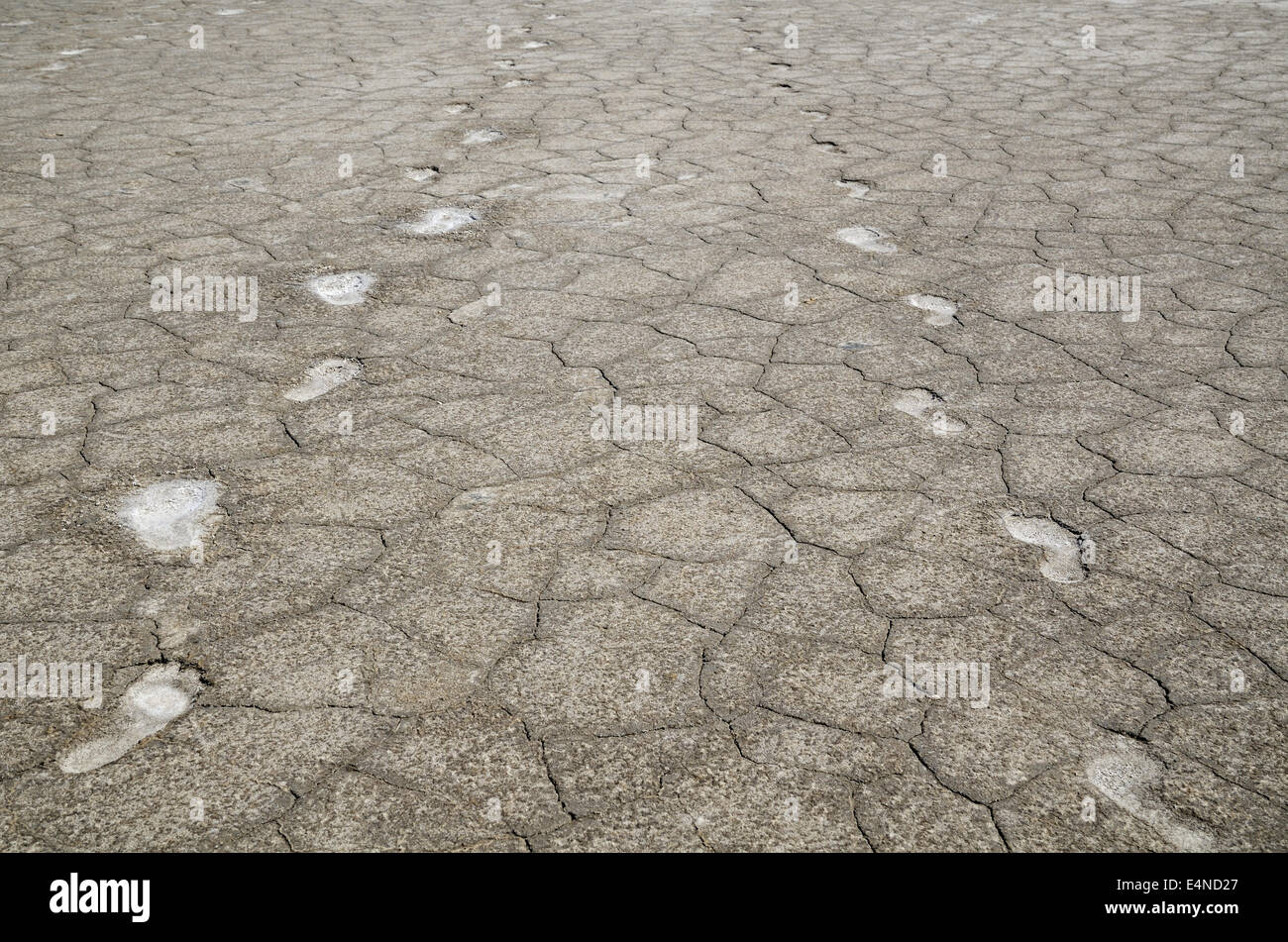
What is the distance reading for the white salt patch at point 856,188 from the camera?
14.0ft

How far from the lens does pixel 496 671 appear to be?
1940 mm

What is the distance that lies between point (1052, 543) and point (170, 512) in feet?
6.67

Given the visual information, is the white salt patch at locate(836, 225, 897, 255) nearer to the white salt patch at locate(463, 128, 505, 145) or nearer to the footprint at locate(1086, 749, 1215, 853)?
the white salt patch at locate(463, 128, 505, 145)

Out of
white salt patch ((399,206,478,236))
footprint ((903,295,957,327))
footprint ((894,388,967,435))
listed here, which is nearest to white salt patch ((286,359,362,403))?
white salt patch ((399,206,478,236))

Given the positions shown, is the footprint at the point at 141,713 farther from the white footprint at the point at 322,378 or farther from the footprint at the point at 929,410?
the footprint at the point at 929,410

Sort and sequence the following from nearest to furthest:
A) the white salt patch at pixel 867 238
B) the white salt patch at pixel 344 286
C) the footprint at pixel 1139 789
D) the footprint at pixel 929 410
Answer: the footprint at pixel 1139 789
the footprint at pixel 929 410
the white salt patch at pixel 344 286
the white salt patch at pixel 867 238

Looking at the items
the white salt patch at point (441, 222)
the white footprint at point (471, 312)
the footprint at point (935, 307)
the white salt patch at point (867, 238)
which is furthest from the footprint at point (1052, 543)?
the white salt patch at point (441, 222)

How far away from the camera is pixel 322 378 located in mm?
2947

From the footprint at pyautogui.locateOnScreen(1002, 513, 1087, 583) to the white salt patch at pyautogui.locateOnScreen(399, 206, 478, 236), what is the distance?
2501 millimetres

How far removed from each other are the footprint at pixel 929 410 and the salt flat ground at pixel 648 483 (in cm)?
2

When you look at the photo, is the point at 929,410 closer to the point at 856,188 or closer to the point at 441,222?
the point at 856,188

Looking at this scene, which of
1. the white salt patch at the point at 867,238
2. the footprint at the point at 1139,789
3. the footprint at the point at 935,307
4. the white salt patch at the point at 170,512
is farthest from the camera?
the white salt patch at the point at 867,238
